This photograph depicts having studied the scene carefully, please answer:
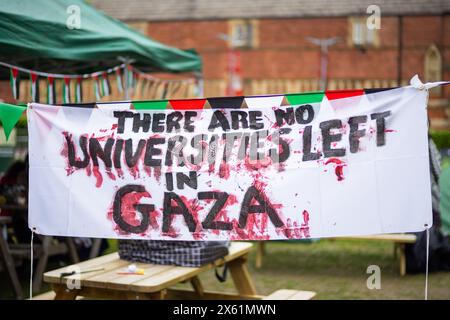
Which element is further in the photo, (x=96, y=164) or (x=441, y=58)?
(x=441, y=58)

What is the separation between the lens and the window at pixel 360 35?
32.7 meters

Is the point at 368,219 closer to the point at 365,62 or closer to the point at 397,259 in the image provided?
the point at 397,259

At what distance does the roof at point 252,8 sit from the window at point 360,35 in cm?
57

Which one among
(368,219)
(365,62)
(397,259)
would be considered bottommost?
(397,259)

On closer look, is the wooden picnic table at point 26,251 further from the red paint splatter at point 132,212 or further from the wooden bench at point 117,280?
the red paint splatter at point 132,212

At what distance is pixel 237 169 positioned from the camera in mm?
4238

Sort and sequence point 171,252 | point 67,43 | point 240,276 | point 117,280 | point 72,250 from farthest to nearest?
point 72,250 < point 67,43 < point 240,276 < point 171,252 < point 117,280

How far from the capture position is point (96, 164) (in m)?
4.44

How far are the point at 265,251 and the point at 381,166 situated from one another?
5397 mm

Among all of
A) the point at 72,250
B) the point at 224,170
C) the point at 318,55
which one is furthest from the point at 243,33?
the point at 224,170

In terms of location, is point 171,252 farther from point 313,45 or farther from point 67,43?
point 313,45

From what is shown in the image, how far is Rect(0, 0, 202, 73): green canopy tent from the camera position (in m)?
5.73

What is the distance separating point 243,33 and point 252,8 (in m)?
1.46
